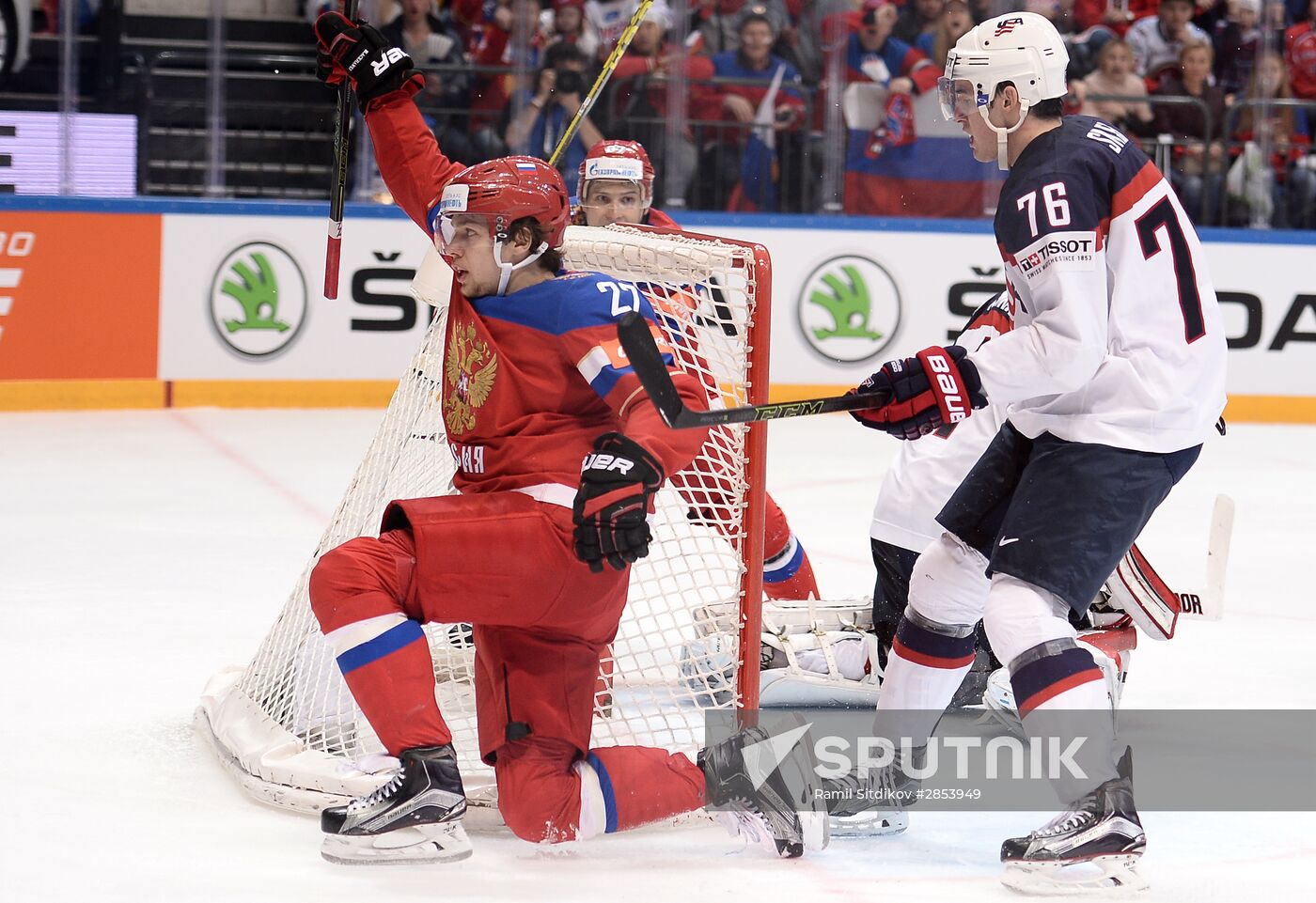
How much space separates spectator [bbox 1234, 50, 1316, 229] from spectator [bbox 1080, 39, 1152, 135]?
467 millimetres

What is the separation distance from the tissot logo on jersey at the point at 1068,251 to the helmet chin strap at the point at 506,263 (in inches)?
29.3

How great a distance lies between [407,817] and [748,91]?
5.76 meters

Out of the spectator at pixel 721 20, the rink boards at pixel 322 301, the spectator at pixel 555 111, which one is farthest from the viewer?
the spectator at pixel 721 20

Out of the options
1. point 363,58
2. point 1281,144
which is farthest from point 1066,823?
point 1281,144

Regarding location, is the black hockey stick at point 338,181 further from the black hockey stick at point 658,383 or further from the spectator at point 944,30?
the spectator at point 944,30

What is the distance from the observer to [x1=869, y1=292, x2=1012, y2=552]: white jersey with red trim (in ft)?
11.4

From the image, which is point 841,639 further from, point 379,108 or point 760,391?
point 379,108

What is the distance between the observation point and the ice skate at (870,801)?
2883mm

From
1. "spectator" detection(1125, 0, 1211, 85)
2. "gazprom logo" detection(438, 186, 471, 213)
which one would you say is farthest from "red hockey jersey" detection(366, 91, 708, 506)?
"spectator" detection(1125, 0, 1211, 85)

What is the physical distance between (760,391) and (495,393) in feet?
1.59

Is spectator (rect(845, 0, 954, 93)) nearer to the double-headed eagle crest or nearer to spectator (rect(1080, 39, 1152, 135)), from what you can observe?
spectator (rect(1080, 39, 1152, 135))

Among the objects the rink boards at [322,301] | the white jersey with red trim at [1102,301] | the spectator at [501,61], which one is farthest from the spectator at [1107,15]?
the white jersey with red trim at [1102,301]

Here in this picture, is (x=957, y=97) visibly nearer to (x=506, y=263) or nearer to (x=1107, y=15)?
(x=506, y=263)

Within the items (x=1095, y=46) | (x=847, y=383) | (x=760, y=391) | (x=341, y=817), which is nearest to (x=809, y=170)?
(x=847, y=383)
